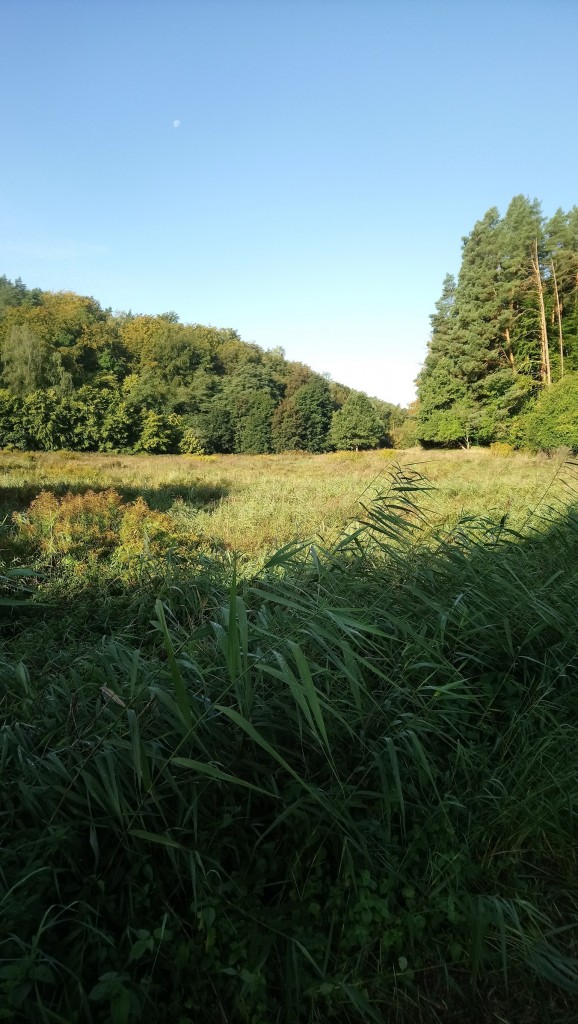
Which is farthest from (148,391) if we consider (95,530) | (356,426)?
(95,530)

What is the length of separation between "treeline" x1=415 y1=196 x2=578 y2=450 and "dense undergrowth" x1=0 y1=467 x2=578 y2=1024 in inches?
1341

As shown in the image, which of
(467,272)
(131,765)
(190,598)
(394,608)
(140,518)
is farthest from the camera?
(467,272)

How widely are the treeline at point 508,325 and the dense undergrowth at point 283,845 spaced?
112ft

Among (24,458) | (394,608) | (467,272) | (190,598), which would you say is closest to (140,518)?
(190,598)

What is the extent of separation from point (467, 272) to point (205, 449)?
2470cm

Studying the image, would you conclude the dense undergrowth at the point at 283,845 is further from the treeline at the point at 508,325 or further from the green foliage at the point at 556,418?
the treeline at the point at 508,325

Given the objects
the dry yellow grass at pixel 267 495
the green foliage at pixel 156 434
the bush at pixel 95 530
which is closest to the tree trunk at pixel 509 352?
the dry yellow grass at pixel 267 495

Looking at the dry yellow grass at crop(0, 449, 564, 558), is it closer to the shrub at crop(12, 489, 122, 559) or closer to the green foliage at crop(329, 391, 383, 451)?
the shrub at crop(12, 489, 122, 559)

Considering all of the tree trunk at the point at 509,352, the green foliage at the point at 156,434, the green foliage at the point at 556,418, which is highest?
the tree trunk at the point at 509,352

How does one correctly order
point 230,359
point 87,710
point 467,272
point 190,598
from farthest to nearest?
point 230,359 < point 467,272 < point 190,598 < point 87,710

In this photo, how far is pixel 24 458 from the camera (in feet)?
71.6

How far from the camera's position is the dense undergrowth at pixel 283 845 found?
147 centimetres

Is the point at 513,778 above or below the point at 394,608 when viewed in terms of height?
below

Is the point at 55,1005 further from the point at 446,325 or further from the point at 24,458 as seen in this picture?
the point at 446,325
